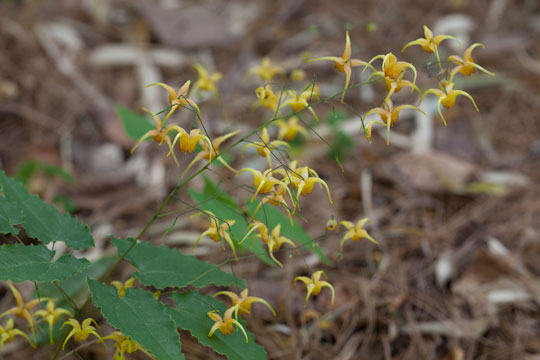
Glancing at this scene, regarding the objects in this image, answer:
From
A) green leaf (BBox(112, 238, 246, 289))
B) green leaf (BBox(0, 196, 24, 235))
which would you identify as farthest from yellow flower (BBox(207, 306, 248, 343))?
green leaf (BBox(0, 196, 24, 235))

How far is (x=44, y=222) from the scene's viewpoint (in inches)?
54.3

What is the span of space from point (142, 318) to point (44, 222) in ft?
1.30

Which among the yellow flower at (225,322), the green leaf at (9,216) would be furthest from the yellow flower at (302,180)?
the green leaf at (9,216)

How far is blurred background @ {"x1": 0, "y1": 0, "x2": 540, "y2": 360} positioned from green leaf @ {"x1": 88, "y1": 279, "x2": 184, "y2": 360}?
66 centimetres

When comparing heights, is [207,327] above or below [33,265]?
below

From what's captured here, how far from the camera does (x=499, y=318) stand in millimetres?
2076

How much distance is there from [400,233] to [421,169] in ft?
1.62

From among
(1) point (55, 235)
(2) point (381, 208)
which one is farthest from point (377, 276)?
(1) point (55, 235)

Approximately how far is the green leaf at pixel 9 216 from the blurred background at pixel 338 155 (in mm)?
712

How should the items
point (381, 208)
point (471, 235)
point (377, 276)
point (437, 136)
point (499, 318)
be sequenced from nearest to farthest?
point (499, 318), point (377, 276), point (471, 235), point (381, 208), point (437, 136)

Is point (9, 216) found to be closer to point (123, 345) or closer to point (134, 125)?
point (123, 345)

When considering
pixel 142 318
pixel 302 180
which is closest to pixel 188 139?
pixel 302 180

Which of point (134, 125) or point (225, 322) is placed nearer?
point (225, 322)

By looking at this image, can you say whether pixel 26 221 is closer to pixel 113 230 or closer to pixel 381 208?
pixel 113 230
